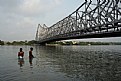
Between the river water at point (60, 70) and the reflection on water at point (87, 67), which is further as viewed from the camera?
the reflection on water at point (87, 67)

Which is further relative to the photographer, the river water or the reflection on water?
the reflection on water

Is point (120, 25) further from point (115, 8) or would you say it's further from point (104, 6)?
point (104, 6)

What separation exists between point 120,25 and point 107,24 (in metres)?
6.91

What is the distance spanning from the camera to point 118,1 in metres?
52.7

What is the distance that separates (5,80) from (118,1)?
1630 inches

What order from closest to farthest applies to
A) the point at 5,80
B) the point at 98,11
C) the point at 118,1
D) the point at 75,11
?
1. the point at 5,80
2. the point at 118,1
3. the point at 98,11
4. the point at 75,11

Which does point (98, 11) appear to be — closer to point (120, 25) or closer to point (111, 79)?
point (120, 25)

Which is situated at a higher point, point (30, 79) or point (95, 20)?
point (95, 20)

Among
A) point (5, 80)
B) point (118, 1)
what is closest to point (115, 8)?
point (118, 1)

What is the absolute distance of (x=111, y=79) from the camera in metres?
18.6

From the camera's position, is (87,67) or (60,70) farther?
(87,67)

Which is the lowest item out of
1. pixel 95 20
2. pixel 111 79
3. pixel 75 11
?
pixel 111 79

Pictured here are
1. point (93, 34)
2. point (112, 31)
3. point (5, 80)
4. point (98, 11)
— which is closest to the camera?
point (5, 80)

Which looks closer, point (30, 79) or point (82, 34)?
point (30, 79)
